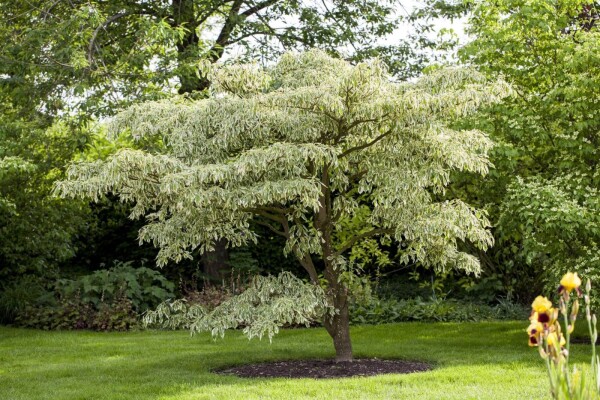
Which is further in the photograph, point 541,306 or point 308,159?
point 308,159

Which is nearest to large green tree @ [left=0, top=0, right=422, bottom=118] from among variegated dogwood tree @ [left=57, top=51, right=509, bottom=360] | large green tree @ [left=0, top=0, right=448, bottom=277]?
large green tree @ [left=0, top=0, right=448, bottom=277]

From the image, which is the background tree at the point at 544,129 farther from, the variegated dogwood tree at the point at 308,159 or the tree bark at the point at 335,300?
the tree bark at the point at 335,300

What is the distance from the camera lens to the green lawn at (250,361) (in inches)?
279

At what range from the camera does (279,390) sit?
7133 millimetres

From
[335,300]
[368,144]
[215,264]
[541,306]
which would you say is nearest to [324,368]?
[335,300]

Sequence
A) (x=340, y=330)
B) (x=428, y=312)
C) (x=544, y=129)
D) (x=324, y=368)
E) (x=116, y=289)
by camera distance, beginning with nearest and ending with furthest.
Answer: (x=324, y=368) → (x=340, y=330) → (x=544, y=129) → (x=428, y=312) → (x=116, y=289)

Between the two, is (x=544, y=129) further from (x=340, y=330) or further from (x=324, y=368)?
(x=324, y=368)

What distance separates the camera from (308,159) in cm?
795

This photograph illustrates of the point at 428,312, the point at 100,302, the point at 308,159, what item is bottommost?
the point at 428,312

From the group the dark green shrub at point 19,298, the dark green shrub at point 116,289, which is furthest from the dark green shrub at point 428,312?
the dark green shrub at point 19,298

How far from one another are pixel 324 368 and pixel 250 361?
1.07 m

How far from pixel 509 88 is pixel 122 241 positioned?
33.3 ft

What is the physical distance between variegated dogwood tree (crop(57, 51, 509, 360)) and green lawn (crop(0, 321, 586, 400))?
2.66 feet

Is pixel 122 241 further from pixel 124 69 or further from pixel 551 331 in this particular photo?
pixel 551 331
